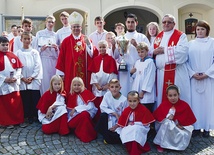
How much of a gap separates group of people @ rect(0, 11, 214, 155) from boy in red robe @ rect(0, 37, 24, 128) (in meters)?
0.02

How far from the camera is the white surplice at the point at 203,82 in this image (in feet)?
17.3

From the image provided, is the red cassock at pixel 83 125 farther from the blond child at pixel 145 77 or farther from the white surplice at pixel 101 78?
the blond child at pixel 145 77

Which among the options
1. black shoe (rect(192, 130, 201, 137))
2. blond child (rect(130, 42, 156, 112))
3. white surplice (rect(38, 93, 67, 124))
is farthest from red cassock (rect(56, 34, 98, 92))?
black shoe (rect(192, 130, 201, 137))

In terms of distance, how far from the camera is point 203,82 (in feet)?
17.6

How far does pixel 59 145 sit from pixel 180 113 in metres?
2.00

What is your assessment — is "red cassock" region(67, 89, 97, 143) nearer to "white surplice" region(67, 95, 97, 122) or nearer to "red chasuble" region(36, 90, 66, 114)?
"white surplice" region(67, 95, 97, 122)

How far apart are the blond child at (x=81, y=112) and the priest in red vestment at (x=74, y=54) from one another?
66 centimetres

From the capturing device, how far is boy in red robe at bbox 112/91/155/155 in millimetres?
4570

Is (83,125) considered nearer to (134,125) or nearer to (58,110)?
(58,110)

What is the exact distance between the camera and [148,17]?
17.5 meters

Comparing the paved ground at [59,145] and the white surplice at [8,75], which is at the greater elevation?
the white surplice at [8,75]

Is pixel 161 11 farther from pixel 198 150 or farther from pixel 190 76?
pixel 198 150

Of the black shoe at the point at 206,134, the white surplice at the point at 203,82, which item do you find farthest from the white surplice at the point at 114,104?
the black shoe at the point at 206,134

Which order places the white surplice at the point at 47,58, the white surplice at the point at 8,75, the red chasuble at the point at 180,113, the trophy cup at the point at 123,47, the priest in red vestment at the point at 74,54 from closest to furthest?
the red chasuble at the point at 180,113 < the white surplice at the point at 8,75 < the trophy cup at the point at 123,47 < the priest in red vestment at the point at 74,54 < the white surplice at the point at 47,58
